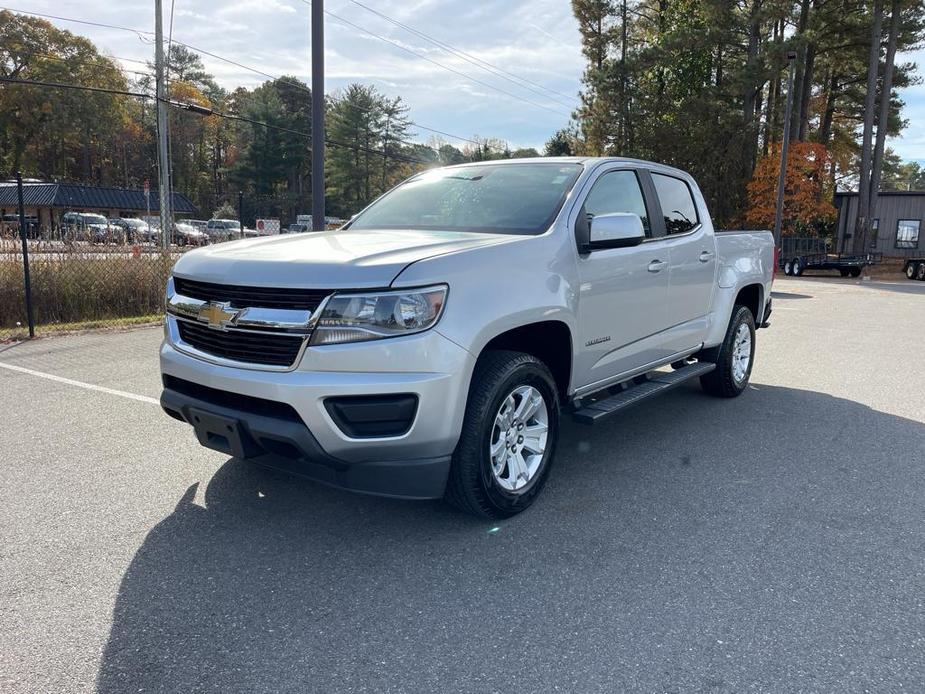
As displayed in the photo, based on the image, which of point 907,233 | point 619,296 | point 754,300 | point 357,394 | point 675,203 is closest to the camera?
point 357,394

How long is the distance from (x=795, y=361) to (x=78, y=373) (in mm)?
8016

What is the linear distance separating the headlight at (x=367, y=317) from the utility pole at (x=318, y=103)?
828 cm

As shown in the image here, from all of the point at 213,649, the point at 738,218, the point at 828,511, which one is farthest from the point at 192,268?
the point at 738,218

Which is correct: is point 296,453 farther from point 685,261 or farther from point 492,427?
point 685,261

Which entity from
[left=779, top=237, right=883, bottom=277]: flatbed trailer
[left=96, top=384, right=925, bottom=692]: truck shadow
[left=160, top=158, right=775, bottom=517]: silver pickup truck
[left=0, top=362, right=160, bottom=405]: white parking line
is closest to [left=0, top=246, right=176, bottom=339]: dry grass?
[left=0, top=362, right=160, bottom=405]: white parking line

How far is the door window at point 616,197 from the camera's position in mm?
4285

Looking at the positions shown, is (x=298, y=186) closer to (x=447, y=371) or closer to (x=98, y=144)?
(x=98, y=144)

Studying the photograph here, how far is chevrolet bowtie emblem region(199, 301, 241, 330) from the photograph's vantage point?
3.23 metres

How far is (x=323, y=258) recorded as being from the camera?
124 inches

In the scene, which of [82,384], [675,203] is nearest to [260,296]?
[675,203]

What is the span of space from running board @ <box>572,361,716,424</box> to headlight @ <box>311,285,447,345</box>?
4.94 feet

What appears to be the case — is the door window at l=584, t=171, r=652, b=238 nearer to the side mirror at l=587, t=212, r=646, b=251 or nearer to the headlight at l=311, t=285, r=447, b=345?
the side mirror at l=587, t=212, r=646, b=251

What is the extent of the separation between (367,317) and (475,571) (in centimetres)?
124

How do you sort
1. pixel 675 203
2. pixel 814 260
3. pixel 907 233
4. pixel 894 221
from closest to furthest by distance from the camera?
pixel 675 203 < pixel 814 260 < pixel 907 233 < pixel 894 221
